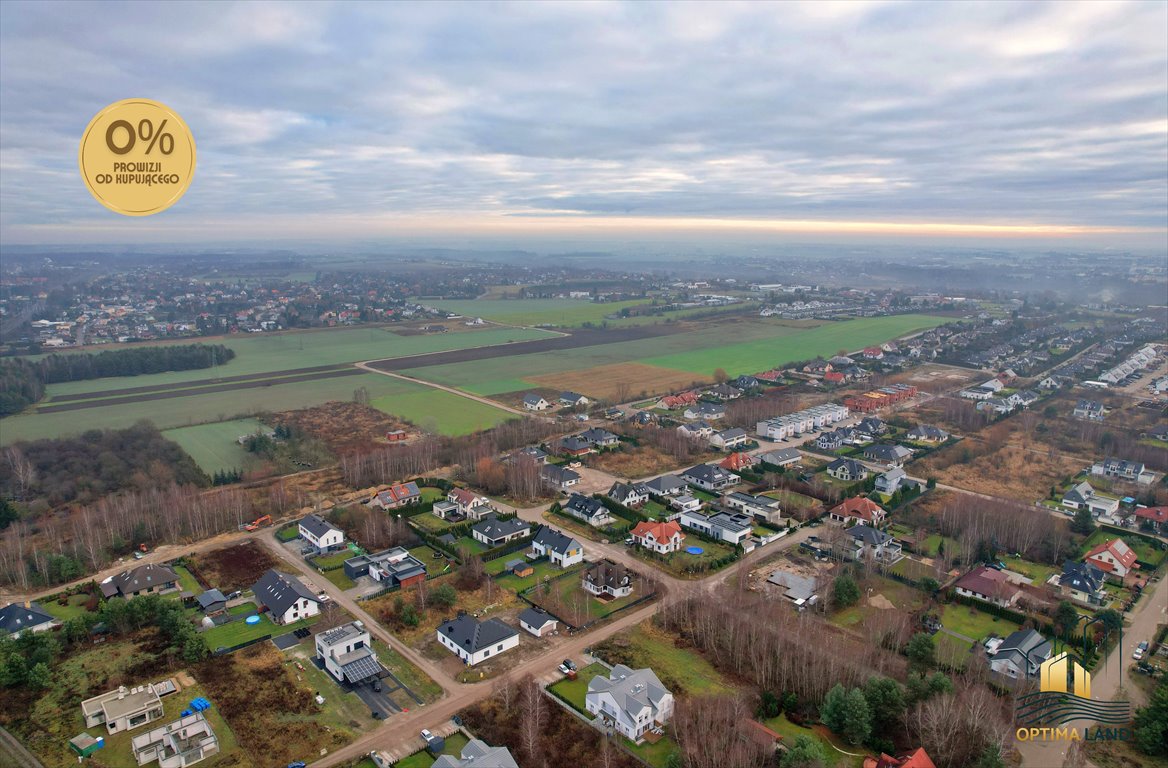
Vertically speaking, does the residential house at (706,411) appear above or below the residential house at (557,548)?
above

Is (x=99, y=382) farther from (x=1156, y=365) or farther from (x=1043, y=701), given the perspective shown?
(x=1156, y=365)

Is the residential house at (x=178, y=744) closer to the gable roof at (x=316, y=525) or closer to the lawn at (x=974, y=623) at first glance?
the gable roof at (x=316, y=525)

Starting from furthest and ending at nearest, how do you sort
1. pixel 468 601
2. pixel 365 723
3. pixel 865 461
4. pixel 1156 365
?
1. pixel 1156 365
2. pixel 865 461
3. pixel 468 601
4. pixel 365 723

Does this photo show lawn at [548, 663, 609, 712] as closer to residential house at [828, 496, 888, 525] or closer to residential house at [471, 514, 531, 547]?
residential house at [471, 514, 531, 547]

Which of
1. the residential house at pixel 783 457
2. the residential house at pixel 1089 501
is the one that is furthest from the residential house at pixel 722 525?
the residential house at pixel 1089 501

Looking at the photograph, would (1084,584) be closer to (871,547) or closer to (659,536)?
(871,547)

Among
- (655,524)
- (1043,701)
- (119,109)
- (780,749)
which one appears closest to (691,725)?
(780,749)
